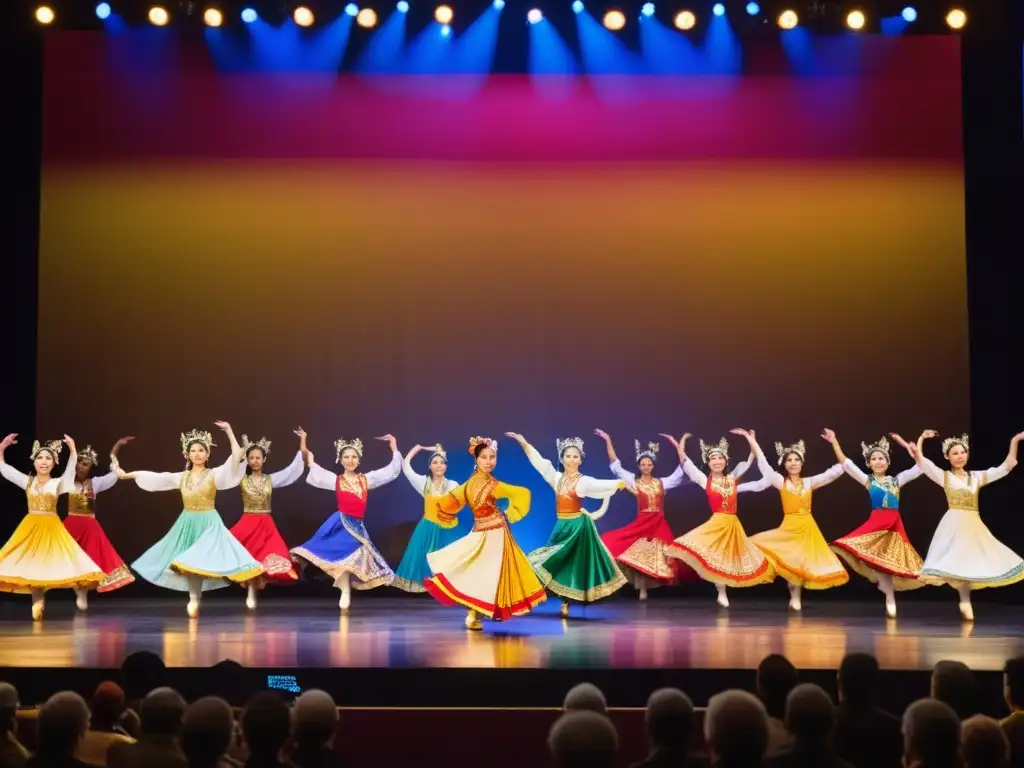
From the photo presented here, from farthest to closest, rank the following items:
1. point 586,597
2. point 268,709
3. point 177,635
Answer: point 586,597
point 177,635
point 268,709

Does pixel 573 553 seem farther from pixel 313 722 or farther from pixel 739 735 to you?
pixel 739 735

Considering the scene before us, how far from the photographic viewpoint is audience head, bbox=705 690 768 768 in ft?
8.50

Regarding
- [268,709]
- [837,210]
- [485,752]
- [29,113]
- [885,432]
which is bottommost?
[485,752]

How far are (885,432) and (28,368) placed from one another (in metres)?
6.25

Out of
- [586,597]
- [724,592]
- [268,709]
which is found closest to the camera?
[268,709]

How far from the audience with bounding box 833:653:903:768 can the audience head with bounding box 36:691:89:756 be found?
5.92 feet

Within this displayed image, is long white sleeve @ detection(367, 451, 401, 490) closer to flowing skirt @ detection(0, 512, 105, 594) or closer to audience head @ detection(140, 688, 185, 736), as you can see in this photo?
flowing skirt @ detection(0, 512, 105, 594)

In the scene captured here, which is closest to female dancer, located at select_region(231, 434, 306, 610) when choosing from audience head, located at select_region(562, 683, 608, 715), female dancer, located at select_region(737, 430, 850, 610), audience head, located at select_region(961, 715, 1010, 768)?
female dancer, located at select_region(737, 430, 850, 610)

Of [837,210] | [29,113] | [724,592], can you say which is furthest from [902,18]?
[29,113]

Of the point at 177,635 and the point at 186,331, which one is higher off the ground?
the point at 186,331

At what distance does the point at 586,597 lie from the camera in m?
7.54

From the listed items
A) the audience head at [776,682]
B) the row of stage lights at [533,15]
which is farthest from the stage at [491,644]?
the row of stage lights at [533,15]

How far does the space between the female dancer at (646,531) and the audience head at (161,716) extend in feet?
18.1

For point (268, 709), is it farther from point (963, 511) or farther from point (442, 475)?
point (963, 511)
